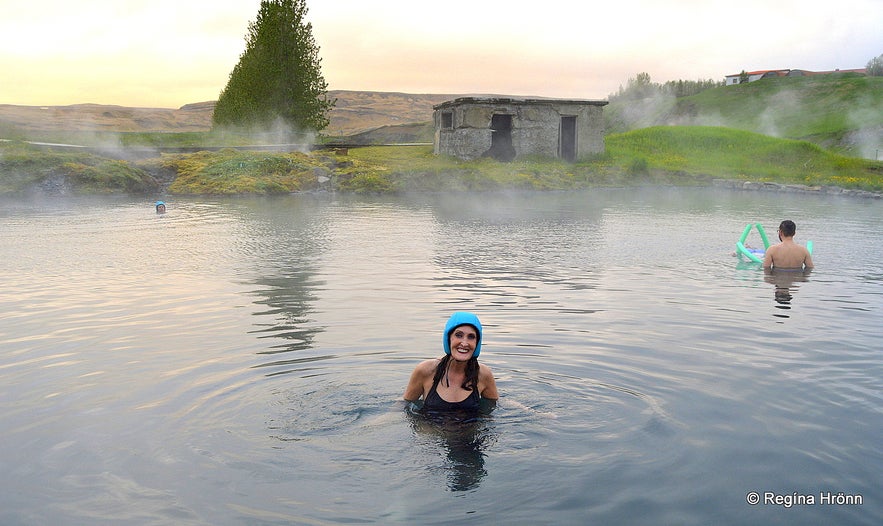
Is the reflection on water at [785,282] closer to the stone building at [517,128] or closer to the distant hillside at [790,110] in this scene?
the stone building at [517,128]

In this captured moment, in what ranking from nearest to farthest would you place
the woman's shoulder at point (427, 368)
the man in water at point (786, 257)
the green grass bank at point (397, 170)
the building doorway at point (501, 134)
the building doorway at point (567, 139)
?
the woman's shoulder at point (427, 368)
the man in water at point (786, 257)
the green grass bank at point (397, 170)
the building doorway at point (567, 139)
the building doorway at point (501, 134)

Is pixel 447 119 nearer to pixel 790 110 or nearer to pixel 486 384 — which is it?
pixel 486 384

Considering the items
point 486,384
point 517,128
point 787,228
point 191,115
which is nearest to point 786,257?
point 787,228

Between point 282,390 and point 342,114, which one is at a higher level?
point 342,114

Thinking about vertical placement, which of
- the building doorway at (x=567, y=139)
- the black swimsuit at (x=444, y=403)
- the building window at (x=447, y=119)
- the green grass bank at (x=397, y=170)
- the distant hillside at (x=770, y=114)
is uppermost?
the distant hillside at (x=770, y=114)

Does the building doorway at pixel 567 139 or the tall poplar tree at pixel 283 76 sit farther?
the tall poplar tree at pixel 283 76

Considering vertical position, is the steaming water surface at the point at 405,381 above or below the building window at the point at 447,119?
below

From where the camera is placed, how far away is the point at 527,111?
44.1 m

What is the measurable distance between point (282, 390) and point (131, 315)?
4344 millimetres

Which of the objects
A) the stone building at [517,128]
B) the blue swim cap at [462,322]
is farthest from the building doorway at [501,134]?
the blue swim cap at [462,322]

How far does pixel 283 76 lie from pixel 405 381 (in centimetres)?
5352

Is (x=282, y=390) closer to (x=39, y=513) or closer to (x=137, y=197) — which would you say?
(x=39, y=513)

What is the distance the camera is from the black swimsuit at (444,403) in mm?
7047

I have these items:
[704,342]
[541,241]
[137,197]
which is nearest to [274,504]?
[704,342]
